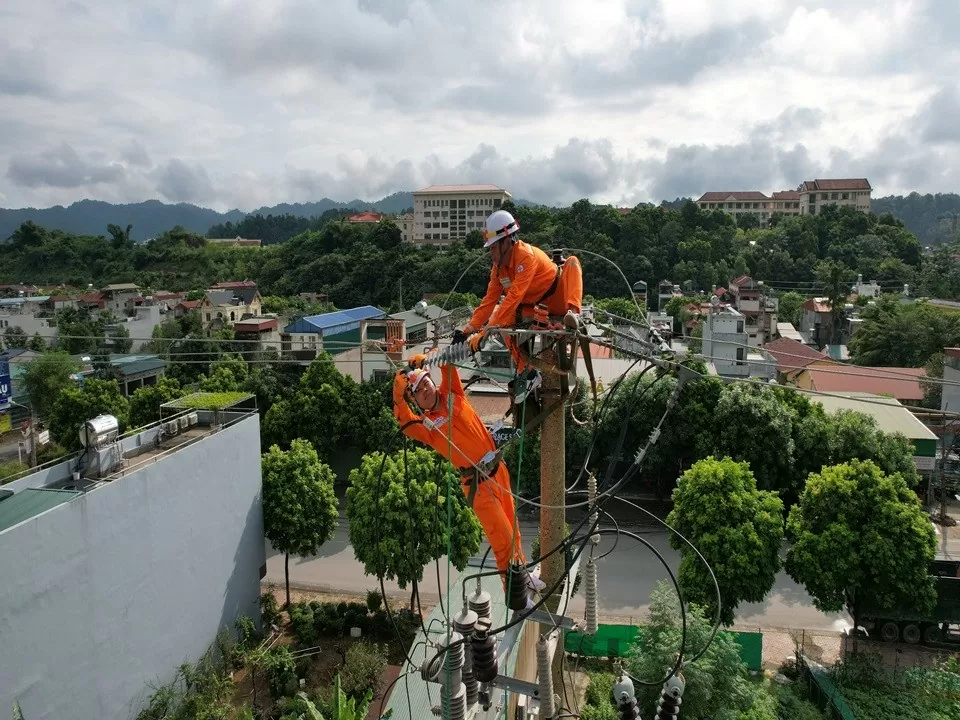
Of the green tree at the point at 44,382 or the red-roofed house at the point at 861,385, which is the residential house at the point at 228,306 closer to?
the green tree at the point at 44,382

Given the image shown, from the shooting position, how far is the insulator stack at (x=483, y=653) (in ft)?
16.6

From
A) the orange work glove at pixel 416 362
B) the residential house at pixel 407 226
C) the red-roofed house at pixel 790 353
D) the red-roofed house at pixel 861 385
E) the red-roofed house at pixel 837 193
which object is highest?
the red-roofed house at pixel 837 193

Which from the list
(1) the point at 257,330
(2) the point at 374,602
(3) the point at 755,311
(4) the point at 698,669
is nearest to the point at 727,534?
(4) the point at 698,669

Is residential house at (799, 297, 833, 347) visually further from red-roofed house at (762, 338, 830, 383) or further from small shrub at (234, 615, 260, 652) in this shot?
small shrub at (234, 615, 260, 652)

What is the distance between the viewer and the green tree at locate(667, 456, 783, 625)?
1530 centimetres

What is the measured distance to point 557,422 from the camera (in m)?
6.29

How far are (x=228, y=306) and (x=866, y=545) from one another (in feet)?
173

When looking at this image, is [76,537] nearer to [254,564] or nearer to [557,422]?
[254,564]

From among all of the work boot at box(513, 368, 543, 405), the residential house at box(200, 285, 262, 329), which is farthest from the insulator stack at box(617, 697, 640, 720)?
the residential house at box(200, 285, 262, 329)

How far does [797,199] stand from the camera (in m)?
108

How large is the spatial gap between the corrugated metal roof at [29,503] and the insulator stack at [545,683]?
9628 mm

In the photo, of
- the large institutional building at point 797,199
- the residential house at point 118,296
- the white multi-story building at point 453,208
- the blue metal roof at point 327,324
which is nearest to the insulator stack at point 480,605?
the blue metal roof at point 327,324

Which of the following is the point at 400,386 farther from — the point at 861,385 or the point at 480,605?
the point at 861,385

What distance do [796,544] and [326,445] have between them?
17.0 metres
